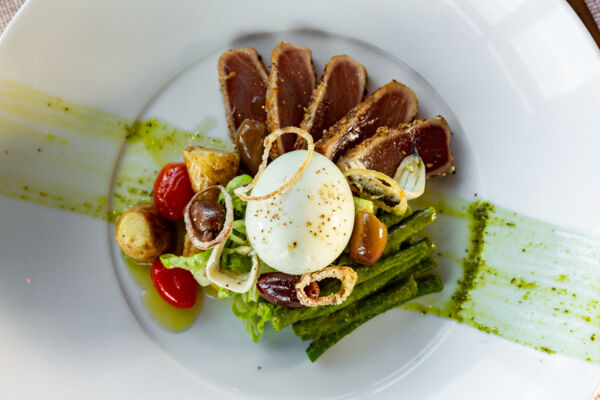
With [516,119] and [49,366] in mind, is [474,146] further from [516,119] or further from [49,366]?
[49,366]

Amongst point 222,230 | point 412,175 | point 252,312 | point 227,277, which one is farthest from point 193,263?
point 412,175

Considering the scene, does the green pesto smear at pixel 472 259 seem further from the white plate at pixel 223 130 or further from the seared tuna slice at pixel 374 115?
the seared tuna slice at pixel 374 115

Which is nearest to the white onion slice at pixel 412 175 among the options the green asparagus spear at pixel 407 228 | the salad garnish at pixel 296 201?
the salad garnish at pixel 296 201

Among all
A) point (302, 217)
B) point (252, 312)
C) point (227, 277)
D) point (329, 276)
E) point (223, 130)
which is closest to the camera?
point (302, 217)

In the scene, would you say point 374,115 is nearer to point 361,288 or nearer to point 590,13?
point 361,288

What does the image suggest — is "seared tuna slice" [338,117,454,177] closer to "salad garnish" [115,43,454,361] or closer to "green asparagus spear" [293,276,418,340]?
"salad garnish" [115,43,454,361]

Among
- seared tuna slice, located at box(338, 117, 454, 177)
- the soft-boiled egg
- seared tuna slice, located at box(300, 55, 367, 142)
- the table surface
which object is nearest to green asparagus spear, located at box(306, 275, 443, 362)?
the soft-boiled egg
